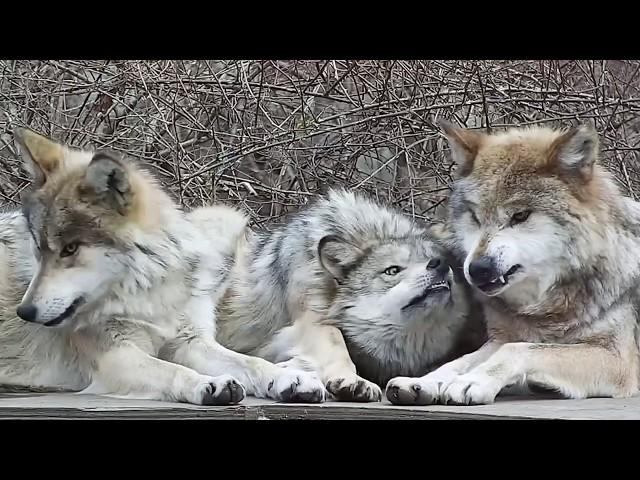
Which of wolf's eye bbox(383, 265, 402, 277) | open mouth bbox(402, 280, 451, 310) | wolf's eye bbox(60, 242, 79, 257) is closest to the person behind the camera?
wolf's eye bbox(60, 242, 79, 257)

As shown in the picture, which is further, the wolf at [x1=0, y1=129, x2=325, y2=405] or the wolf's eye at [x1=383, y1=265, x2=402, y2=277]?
the wolf's eye at [x1=383, y1=265, x2=402, y2=277]

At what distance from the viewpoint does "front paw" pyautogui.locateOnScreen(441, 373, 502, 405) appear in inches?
120

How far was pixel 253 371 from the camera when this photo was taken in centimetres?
344

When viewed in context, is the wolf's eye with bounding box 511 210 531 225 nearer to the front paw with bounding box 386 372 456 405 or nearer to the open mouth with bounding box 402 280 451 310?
the open mouth with bounding box 402 280 451 310

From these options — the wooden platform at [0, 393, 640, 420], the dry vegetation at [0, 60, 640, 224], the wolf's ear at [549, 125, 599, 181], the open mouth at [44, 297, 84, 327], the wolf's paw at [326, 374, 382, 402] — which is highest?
the dry vegetation at [0, 60, 640, 224]

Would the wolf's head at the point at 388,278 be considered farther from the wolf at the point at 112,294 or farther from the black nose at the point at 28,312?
the black nose at the point at 28,312

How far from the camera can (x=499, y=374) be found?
3150mm

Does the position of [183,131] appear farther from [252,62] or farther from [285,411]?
[285,411]

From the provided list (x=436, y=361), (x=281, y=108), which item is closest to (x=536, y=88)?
(x=281, y=108)

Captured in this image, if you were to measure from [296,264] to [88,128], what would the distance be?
283cm

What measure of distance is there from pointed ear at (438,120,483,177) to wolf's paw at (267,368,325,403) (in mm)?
1055

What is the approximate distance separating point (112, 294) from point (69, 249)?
26 cm

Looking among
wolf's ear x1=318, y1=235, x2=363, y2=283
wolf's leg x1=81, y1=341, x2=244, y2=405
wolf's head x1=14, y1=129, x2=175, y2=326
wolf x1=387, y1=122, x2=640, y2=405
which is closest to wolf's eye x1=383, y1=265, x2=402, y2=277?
wolf's ear x1=318, y1=235, x2=363, y2=283

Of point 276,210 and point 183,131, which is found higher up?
point 183,131
